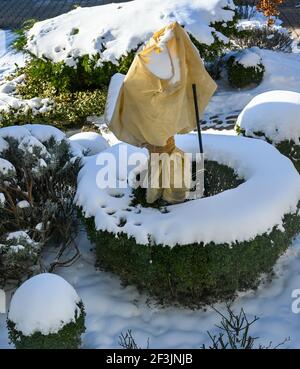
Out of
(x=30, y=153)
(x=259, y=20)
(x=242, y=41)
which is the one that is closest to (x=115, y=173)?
(x=30, y=153)

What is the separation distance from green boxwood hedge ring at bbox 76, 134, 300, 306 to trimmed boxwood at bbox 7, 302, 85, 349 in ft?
2.39

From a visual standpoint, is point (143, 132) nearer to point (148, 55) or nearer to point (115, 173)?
point (148, 55)

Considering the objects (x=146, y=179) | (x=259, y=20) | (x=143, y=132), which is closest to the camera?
(x=143, y=132)

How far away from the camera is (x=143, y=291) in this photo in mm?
4469

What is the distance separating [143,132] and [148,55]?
56 centimetres

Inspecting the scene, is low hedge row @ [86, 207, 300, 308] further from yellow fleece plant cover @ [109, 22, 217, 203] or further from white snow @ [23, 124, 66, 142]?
white snow @ [23, 124, 66, 142]

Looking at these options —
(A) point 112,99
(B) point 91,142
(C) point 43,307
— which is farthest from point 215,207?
(B) point 91,142

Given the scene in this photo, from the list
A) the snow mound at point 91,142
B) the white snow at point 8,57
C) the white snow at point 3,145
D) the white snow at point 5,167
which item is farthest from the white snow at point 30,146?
the white snow at point 8,57

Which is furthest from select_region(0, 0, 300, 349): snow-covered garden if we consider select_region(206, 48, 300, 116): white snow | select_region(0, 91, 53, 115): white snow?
select_region(206, 48, 300, 116): white snow

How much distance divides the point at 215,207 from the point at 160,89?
1.04m

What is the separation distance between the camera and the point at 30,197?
4.72 meters

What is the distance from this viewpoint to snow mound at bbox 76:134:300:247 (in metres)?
3.97

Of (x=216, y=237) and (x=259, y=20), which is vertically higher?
(x=216, y=237)

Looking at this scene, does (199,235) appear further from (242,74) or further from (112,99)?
(242,74)
